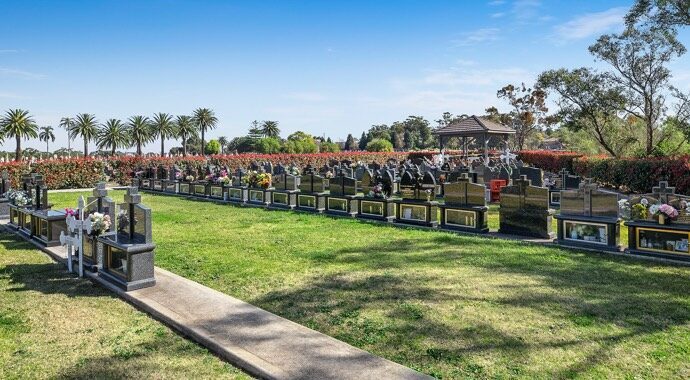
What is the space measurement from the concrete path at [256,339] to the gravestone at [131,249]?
0.68 ft

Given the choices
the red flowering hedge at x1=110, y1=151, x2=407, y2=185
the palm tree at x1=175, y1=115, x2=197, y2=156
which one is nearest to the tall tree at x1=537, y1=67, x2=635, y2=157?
the red flowering hedge at x1=110, y1=151, x2=407, y2=185

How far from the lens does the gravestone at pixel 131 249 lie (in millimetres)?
6855

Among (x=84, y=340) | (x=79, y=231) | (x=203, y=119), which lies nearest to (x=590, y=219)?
(x=84, y=340)

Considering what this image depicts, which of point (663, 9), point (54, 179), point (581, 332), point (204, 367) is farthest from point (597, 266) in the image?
point (54, 179)

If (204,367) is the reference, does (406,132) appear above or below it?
above

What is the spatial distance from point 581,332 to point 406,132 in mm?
105298

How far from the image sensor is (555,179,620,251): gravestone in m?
9.41

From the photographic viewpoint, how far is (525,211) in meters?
11.1

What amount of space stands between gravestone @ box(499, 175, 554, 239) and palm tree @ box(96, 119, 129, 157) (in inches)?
2910

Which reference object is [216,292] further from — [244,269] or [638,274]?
[638,274]

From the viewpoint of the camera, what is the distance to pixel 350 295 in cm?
652

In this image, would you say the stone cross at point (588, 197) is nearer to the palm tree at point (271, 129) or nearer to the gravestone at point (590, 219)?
the gravestone at point (590, 219)

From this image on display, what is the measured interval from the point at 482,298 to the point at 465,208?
5.68 m

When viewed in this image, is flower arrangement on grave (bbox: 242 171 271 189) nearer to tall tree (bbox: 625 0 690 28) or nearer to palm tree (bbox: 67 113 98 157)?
tall tree (bbox: 625 0 690 28)
